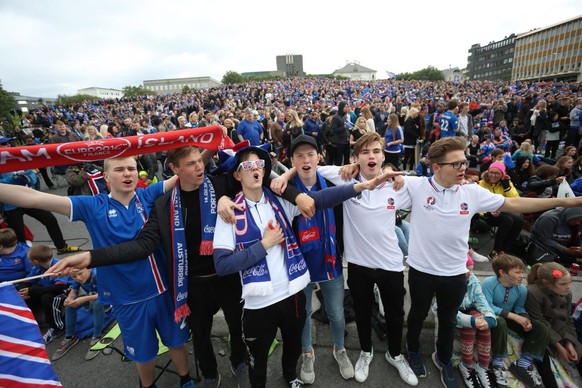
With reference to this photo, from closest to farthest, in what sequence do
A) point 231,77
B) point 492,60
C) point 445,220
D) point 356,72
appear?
1. point 445,220
2. point 231,77
3. point 492,60
4. point 356,72

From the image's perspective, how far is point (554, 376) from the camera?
2.93 meters

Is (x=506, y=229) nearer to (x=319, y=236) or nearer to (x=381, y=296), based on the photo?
(x=381, y=296)

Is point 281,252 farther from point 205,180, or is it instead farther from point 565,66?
point 565,66

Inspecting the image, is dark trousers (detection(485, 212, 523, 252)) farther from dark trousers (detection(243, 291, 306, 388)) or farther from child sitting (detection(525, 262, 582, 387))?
dark trousers (detection(243, 291, 306, 388))

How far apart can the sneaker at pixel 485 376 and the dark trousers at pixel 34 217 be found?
6822 mm

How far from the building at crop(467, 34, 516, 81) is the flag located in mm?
118470

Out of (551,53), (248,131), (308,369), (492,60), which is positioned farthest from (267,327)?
(492,60)

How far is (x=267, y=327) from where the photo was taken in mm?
2172

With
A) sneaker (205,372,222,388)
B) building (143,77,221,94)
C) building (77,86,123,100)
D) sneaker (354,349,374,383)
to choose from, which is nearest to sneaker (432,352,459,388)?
sneaker (354,349,374,383)

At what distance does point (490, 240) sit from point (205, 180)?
17.5 feet

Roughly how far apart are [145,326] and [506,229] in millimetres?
5336

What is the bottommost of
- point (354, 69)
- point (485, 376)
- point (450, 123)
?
point (485, 376)

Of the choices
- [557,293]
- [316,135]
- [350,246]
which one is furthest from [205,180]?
[316,135]

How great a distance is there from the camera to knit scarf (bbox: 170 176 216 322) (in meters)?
2.30
